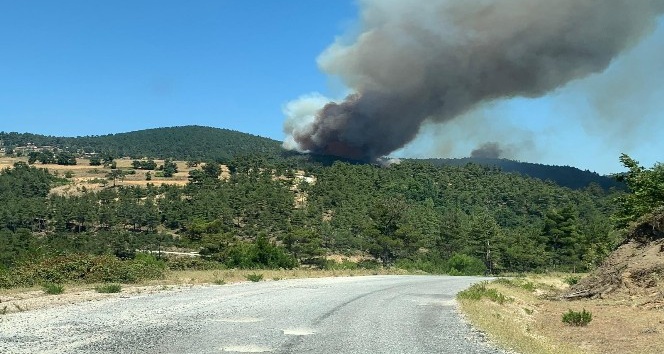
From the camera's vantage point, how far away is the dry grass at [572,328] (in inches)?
421

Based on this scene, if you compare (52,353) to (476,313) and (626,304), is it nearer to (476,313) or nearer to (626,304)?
(476,313)

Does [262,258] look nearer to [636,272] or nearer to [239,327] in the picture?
[636,272]

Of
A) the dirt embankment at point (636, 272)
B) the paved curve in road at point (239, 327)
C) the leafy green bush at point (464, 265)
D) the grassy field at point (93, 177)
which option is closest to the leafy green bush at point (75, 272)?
the paved curve in road at point (239, 327)

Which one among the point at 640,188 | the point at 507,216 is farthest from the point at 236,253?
the point at 507,216

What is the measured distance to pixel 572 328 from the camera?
13.7 m

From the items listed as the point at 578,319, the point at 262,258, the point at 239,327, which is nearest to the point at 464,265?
the point at 262,258

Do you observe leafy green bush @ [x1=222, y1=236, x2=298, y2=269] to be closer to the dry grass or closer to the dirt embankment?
the dirt embankment

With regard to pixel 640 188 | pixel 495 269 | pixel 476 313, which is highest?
pixel 640 188

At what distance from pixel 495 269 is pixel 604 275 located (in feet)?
198

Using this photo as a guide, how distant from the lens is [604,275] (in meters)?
19.4

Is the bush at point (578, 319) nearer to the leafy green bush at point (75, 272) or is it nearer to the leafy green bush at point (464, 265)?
the leafy green bush at point (75, 272)

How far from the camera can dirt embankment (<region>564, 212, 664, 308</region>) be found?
15.8 m

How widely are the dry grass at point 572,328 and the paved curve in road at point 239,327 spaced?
675 millimetres

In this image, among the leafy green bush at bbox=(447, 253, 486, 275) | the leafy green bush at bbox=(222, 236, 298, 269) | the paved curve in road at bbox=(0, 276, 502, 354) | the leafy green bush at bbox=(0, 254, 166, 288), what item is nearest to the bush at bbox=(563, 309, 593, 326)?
the paved curve in road at bbox=(0, 276, 502, 354)
